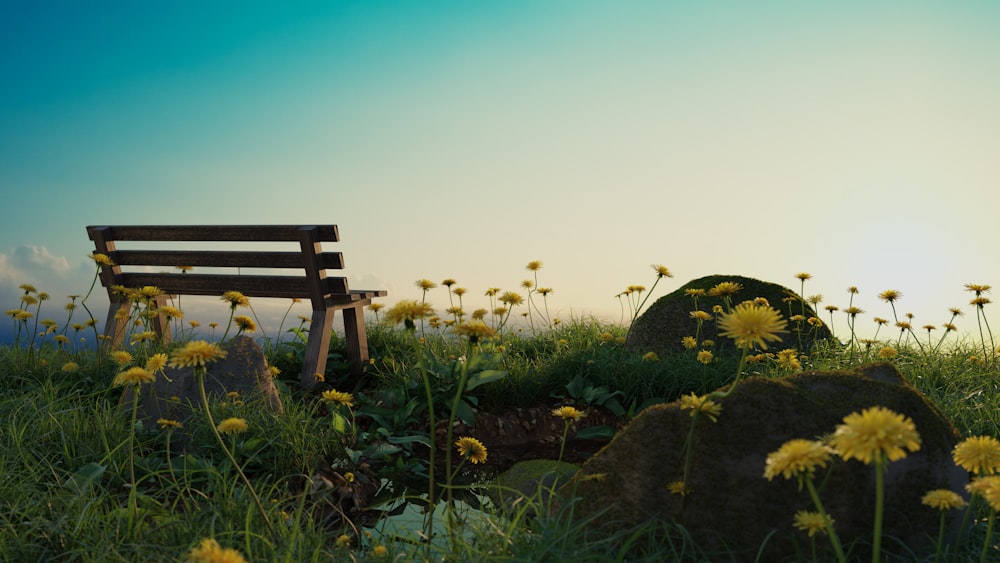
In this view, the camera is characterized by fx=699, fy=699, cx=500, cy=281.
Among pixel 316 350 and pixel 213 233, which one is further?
pixel 213 233

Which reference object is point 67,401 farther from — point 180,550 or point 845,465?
point 845,465

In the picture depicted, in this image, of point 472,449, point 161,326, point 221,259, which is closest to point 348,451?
point 472,449

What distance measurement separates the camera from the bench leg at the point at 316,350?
20.3 feet

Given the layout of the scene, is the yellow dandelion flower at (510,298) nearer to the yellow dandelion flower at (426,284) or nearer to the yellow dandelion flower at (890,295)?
the yellow dandelion flower at (426,284)

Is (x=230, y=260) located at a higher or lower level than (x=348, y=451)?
higher

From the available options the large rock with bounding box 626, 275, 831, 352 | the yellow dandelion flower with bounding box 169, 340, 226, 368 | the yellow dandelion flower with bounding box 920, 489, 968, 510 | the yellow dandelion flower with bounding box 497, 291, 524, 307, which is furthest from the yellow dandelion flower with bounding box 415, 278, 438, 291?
the yellow dandelion flower with bounding box 920, 489, 968, 510

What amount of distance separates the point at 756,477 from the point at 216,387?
3519 mm

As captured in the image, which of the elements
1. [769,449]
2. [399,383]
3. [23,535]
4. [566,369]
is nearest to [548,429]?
[566,369]

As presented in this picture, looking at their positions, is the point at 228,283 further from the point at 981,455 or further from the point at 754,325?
the point at 981,455

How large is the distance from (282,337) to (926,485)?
6033mm

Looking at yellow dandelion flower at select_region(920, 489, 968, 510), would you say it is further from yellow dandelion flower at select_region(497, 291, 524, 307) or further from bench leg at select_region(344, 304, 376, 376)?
bench leg at select_region(344, 304, 376, 376)

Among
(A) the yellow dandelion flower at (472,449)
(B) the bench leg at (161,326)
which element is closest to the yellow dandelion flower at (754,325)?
(A) the yellow dandelion flower at (472,449)

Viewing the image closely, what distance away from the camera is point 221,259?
684cm

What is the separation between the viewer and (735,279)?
277 inches
